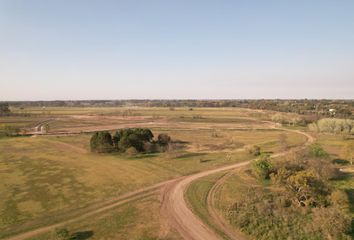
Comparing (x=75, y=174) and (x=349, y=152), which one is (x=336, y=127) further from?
(x=75, y=174)

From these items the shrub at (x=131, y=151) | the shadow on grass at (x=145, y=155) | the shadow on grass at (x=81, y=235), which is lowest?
the shadow on grass at (x=81, y=235)

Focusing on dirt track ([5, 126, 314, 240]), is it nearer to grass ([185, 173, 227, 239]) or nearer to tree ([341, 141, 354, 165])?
grass ([185, 173, 227, 239])

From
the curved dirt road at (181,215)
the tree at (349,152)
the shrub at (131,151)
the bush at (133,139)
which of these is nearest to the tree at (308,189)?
the curved dirt road at (181,215)

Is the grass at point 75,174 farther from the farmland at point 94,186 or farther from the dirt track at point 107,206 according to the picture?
the dirt track at point 107,206

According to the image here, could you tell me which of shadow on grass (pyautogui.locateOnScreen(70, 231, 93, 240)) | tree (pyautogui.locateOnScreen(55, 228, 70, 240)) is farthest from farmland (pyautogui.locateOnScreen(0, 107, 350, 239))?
tree (pyautogui.locateOnScreen(55, 228, 70, 240))

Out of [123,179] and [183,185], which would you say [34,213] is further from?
[183,185]

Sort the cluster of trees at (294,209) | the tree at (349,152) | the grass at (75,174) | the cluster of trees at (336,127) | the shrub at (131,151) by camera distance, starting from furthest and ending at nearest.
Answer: the cluster of trees at (336,127) < the shrub at (131,151) < the tree at (349,152) < the grass at (75,174) < the cluster of trees at (294,209)
